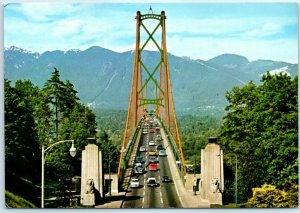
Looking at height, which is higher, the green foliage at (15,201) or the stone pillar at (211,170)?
the stone pillar at (211,170)

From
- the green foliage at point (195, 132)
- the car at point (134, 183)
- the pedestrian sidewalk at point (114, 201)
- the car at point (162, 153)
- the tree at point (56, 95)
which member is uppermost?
the tree at point (56, 95)

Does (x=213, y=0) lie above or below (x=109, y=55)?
above

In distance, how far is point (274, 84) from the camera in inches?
565

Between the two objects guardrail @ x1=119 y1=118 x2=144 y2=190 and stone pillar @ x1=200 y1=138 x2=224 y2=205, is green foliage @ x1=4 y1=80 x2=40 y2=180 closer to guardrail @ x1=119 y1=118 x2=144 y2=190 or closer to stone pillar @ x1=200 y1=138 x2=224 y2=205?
guardrail @ x1=119 y1=118 x2=144 y2=190

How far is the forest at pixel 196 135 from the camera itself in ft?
44.7

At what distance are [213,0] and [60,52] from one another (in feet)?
9.98

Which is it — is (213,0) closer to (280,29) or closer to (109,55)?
(280,29)

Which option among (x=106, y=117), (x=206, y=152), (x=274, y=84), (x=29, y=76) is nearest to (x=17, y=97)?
(x=29, y=76)

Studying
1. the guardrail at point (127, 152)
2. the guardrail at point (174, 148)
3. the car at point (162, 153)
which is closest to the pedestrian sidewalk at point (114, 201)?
the guardrail at point (127, 152)

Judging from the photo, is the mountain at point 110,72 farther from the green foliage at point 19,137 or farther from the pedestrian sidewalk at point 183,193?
the pedestrian sidewalk at point 183,193

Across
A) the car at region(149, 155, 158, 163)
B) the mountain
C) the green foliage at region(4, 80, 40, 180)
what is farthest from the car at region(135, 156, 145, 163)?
the green foliage at region(4, 80, 40, 180)

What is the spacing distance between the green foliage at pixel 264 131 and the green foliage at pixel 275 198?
0.19 m

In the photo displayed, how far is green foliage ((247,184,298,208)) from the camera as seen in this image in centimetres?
1345

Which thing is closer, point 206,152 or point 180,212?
point 180,212
